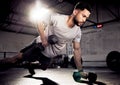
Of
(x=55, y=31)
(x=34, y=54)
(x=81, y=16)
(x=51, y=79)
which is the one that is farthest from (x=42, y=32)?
(x=51, y=79)

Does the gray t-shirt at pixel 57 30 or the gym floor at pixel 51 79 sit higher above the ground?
the gray t-shirt at pixel 57 30

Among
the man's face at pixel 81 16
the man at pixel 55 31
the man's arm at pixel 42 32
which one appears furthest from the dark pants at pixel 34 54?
the man's face at pixel 81 16

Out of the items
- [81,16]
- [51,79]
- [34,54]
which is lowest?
[51,79]

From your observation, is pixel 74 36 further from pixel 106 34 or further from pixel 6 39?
pixel 6 39

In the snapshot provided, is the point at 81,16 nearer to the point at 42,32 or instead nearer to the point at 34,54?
the point at 42,32

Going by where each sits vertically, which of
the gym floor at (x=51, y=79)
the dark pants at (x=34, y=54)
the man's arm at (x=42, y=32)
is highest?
the man's arm at (x=42, y=32)

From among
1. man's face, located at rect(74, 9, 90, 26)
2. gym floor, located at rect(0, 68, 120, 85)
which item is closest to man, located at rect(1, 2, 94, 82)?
man's face, located at rect(74, 9, 90, 26)

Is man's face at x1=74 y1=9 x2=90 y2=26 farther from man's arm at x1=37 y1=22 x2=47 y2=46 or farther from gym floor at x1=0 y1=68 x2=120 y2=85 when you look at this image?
gym floor at x1=0 y1=68 x2=120 y2=85

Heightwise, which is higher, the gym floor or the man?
the man

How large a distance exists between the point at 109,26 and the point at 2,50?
814 cm

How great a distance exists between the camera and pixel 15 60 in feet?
7.34

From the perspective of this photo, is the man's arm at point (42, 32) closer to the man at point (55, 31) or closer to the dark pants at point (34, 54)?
the man at point (55, 31)

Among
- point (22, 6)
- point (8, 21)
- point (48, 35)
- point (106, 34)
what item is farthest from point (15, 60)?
point (8, 21)

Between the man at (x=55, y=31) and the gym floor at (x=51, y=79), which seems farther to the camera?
the gym floor at (x=51, y=79)
